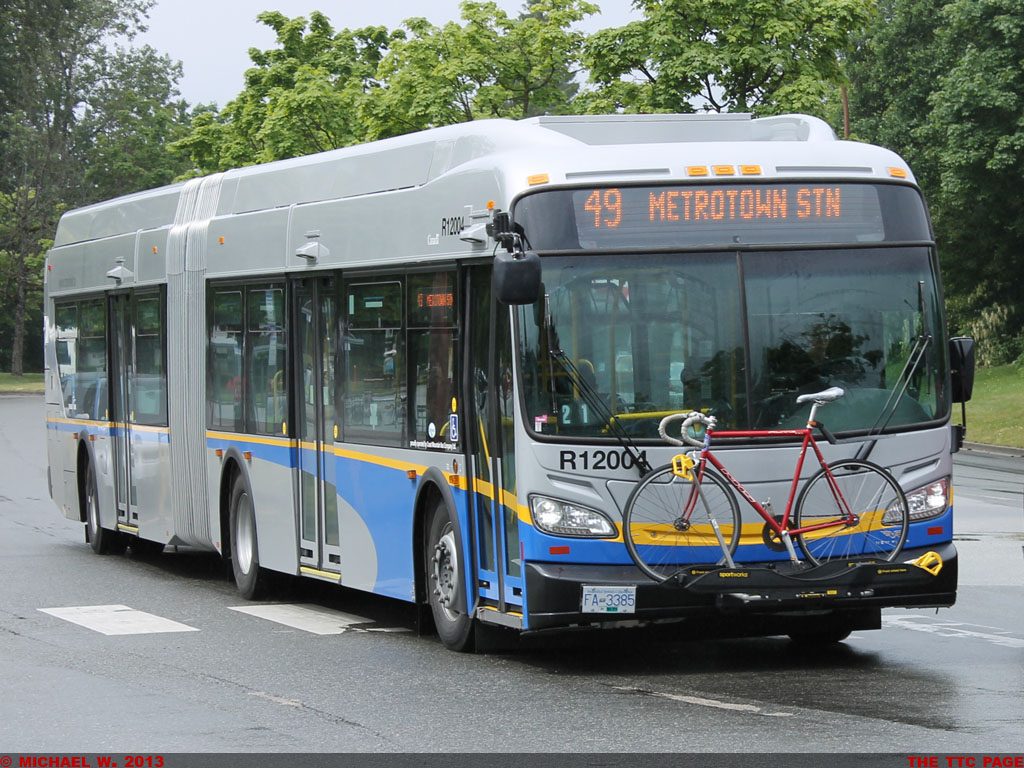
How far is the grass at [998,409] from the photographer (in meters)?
41.3

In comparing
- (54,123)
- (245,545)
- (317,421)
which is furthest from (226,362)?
(54,123)

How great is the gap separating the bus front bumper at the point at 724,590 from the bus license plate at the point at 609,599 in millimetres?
19

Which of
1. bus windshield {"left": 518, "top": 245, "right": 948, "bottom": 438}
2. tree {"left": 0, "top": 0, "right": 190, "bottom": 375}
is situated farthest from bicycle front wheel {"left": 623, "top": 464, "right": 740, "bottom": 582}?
tree {"left": 0, "top": 0, "right": 190, "bottom": 375}

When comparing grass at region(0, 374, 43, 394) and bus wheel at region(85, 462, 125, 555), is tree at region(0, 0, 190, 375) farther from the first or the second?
bus wheel at region(85, 462, 125, 555)

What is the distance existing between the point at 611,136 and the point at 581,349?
2076 millimetres

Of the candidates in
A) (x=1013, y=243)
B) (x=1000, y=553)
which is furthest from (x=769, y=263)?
(x=1013, y=243)

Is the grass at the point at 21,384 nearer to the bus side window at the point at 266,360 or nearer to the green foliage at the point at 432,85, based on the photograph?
the green foliage at the point at 432,85

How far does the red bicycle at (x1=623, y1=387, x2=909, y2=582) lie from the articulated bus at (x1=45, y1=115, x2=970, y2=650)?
0.10 meters

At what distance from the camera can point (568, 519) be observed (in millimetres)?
10219

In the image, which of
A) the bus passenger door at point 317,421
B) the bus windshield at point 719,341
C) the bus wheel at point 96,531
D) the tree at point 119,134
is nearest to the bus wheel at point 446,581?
the bus windshield at point 719,341

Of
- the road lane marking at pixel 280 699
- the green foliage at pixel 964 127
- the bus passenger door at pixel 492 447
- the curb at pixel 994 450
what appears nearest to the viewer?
the road lane marking at pixel 280 699

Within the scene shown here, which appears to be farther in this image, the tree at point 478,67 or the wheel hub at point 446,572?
the tree at point 478,67

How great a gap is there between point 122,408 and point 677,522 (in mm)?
9928

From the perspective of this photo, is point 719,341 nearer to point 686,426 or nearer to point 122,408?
point 686,426
